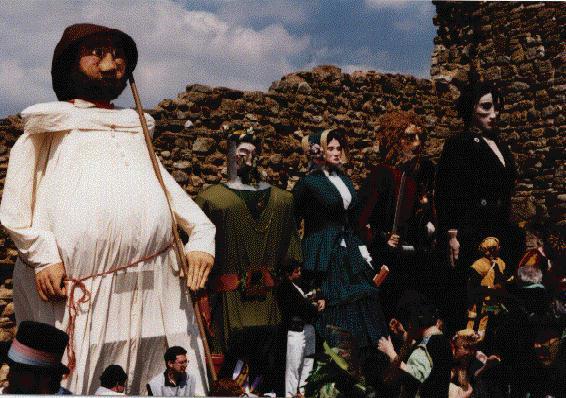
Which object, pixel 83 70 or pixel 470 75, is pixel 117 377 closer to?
pixel 83 70

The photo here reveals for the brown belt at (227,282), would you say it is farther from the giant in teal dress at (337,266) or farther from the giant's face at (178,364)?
the giant's face at (178,364)

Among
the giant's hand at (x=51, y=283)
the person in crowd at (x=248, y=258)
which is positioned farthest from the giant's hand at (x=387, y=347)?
the giant's hand at (x=51, y=283)

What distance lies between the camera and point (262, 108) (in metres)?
6.85

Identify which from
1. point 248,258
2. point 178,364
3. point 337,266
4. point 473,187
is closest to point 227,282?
point 248,258

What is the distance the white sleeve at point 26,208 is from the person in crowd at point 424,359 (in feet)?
6.00

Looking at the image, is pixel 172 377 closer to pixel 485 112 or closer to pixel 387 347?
pixel 387 347

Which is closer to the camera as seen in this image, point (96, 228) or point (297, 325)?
point (96, 228)

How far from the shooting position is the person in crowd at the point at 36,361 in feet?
11.4

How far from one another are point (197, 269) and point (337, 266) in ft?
3.54

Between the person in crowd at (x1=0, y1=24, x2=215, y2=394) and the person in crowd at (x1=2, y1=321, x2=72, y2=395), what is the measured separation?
240 mm

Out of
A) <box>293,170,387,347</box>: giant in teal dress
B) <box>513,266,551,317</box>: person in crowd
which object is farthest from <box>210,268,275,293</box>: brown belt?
<box>513,266,551,317</box>: person in crowd

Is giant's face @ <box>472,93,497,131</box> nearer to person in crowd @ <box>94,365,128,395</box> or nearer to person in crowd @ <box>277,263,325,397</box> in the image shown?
person in crowd @ <box>277,263,325,397</box>

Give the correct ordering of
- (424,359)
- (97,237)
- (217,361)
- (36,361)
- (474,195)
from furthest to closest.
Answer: (474,195)
(424,359)
(217,361)
(97,237)
(36,361)

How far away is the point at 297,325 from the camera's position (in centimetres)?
504
